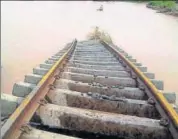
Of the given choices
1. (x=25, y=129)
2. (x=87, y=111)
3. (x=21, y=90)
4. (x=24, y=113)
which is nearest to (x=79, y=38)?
(x=21, y=90)

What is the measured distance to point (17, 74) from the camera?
10.5m

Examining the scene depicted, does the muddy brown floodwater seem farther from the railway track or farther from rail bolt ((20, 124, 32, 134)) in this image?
rail bolt ((20, 124, 32, 134))

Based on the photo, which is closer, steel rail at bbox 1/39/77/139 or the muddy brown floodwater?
steel rail at bbox 1/39/77/139

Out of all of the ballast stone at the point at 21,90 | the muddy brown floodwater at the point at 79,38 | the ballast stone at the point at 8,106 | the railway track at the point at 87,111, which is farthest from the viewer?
the muddy brown floodwater at the point at 79,38

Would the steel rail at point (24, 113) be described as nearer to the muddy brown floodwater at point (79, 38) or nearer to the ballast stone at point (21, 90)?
the ballast stone at point (21, 90)

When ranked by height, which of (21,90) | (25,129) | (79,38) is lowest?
(25,129)

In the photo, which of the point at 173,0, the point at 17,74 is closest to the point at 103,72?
the point at 17,74

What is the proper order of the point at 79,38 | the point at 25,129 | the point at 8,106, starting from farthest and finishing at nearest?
1. the point at 79,38
2. the point at 8,106
3. the point at 25,129

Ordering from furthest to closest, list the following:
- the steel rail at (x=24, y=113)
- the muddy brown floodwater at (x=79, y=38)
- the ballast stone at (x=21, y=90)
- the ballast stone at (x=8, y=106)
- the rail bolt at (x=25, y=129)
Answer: the muddy brown floodwater at (x=79, y=38) → the ballast stone at (x=21, y=90) → the ballast stone at (x=8, y=106) → the rail bolt at (x=25, y=129) → the steel rail at (x=24, y=113)

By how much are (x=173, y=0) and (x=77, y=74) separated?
33331mm

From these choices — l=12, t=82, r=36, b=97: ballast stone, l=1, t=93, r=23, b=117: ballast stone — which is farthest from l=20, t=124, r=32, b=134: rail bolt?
l=12, t=82, r=36, b=97: ballast stone

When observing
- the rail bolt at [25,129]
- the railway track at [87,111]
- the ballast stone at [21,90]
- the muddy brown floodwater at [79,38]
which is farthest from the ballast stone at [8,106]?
the muddy brown floodwater at [79,38]

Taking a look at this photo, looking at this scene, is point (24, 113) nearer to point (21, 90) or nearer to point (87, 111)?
point (87, 111)

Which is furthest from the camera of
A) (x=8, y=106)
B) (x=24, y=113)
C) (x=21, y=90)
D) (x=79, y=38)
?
(x=79, y=38)
